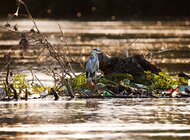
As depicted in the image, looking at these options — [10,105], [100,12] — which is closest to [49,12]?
[100,12]

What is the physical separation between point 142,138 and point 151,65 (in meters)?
10.1

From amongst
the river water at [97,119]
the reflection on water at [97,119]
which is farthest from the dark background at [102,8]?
the reflection on water at [97,119]

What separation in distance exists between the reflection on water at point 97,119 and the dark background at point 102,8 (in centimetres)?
10076

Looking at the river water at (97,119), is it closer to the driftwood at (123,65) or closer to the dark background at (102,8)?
the driftwood at (123,65)

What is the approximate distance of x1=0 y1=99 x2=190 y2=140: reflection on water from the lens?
2264cm

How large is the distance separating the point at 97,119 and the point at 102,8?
397 ft

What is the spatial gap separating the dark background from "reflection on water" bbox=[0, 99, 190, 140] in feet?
331

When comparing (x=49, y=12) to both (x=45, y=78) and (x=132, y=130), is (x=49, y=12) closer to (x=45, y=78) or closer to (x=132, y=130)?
(x=45, y=78)

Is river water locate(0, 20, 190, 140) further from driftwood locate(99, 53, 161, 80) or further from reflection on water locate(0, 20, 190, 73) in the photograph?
reflection on water locate(0, 20, 190, 73)

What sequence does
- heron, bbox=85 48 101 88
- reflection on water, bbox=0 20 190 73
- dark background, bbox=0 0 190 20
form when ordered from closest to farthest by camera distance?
heron, bbox=85 48 101 88 < reflection on water, bbox=0 20 190 73 < dark background, bbox=0 0 190 20

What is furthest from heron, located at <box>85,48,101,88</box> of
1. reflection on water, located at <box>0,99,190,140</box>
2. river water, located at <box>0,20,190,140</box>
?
reflection on water, located at <box>0,99,190,140</box>

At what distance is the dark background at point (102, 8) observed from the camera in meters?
134

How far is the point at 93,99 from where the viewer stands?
29.4 metres

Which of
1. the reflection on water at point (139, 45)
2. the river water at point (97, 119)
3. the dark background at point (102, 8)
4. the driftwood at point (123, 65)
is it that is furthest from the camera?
the dark background at point (102, 8)
